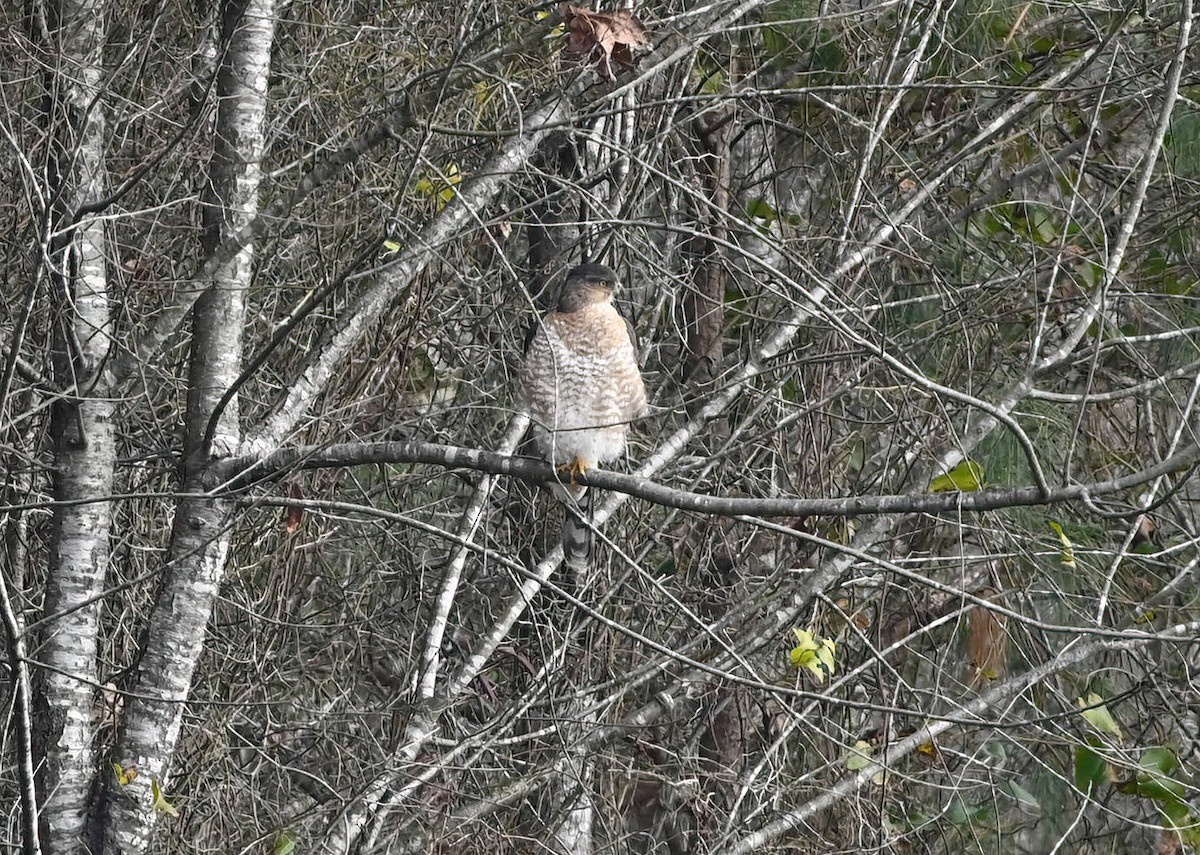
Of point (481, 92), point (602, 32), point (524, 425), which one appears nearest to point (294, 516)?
point (524, 425)

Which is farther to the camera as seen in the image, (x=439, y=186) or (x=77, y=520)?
(x=439, y=186)

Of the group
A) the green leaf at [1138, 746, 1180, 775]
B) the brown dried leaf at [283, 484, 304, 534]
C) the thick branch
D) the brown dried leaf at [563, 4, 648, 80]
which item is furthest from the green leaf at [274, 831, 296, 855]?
the green leaf at [1138, 746, 1180, 775]

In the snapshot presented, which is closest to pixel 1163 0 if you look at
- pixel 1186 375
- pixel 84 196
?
pixel 1186 375

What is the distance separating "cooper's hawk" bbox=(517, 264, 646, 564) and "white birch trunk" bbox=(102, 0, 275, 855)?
3.80 feet

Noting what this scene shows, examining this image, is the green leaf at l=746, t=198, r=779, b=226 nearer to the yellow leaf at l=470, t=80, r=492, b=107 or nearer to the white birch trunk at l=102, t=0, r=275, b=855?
the yellow leaf at l=470, t=80, r=492, b=107

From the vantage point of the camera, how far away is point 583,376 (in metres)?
4.72

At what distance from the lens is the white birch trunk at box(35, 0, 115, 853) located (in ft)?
12.2

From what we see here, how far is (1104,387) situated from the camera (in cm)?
525

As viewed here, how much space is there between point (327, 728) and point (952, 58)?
3.33 metres

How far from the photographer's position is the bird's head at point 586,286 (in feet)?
15.3

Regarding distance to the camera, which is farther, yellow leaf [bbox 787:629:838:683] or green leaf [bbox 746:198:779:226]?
green leaf [bbox 746:198:779:226]

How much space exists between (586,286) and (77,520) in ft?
5.89

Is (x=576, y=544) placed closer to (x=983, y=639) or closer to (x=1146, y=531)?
(x=983, y=639)

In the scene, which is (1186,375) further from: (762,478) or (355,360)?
(355,360)
